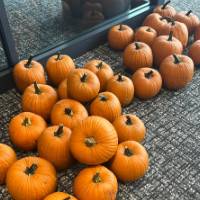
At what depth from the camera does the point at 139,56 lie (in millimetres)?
1329

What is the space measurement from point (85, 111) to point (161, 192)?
0.33 m

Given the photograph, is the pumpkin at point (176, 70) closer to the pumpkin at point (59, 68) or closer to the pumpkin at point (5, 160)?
the pumpkin at point (59, 68)

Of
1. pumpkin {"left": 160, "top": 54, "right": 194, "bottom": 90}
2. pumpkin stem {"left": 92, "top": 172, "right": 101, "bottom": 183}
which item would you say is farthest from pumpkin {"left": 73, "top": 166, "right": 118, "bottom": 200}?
pumpkin {"left": 160, "top": 54, "right": 194, "bottom": 90}

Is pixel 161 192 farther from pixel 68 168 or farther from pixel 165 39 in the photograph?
pixel 165 39

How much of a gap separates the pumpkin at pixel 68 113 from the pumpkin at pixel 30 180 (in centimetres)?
16

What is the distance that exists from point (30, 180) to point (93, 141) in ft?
0.62

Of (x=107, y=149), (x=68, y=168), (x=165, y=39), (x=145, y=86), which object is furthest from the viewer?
(x=165, y=39)

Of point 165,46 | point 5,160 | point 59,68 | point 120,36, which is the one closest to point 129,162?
point 5,160

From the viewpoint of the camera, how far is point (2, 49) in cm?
133

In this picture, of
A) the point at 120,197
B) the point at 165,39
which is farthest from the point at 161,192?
the point at 165,39

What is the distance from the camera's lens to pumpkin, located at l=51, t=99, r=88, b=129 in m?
1.05

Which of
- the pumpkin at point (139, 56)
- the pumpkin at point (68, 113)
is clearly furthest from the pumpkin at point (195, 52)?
the pumpkin at point (68, 113)

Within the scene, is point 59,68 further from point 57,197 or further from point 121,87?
point 57,197

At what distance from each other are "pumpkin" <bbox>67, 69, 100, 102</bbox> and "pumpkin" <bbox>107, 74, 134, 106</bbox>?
82mm
